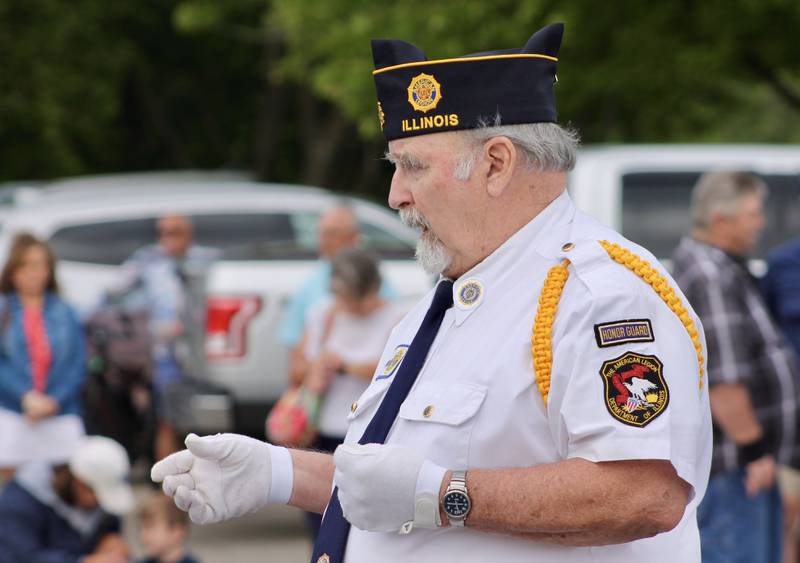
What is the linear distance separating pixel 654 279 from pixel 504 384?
32 cm

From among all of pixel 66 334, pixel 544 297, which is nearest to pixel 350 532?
pixel 544 297

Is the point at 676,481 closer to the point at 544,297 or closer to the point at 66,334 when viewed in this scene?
the point at 544,297

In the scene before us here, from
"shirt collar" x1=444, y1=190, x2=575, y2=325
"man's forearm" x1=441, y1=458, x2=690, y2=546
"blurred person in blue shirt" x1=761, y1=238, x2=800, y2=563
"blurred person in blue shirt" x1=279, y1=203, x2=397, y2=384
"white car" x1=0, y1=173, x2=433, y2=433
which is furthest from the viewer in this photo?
"white car" x1=0, y1=173, x2=433, y2=433

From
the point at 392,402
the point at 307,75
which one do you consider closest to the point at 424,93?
the point at 392,402

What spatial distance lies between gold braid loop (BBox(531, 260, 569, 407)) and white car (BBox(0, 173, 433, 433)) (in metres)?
6.91

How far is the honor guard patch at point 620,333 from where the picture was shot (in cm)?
252

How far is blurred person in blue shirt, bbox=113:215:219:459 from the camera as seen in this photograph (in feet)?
32.3

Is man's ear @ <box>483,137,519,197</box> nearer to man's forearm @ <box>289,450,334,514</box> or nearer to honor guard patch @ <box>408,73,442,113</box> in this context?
honor guard patch @ <box>408,73,442,113</box>

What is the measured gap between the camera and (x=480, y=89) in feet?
8.93

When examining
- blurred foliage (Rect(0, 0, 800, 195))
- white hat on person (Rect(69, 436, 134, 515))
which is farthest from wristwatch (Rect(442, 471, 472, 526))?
blurred foliage (Rect(0, 0, 800, 195))

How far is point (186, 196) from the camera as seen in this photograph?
12367 millimetres

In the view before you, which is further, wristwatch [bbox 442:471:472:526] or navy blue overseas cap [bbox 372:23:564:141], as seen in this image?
navy blue overseas cap [bbox 372:23:564:141]

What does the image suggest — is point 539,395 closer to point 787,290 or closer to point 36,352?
point 787,290

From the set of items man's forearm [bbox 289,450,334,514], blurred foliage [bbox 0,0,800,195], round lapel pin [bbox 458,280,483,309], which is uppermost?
blurred foliage [bbox 0,0,800,195]
